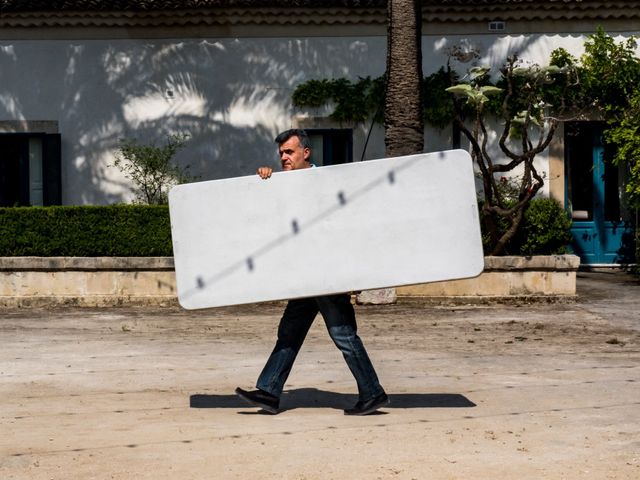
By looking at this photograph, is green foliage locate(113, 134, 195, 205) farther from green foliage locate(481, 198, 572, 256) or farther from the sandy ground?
green foliage locate(481, 198, 572, 256)

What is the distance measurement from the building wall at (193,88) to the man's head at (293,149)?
Answer: 1141cm

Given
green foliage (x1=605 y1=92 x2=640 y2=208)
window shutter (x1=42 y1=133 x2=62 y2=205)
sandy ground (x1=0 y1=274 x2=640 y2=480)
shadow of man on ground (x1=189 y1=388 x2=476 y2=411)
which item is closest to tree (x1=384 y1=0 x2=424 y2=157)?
sandy ground (x1=0 y1=274 x2=640 y2=480)

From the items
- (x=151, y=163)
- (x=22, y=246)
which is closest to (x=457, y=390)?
(x=22, y=246)

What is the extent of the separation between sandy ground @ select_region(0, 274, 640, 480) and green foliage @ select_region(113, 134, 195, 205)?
4782mm

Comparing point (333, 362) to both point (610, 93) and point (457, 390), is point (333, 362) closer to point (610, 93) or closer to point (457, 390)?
point (457, 390)

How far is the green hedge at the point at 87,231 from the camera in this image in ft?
55.9

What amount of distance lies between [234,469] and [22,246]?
10957 mm

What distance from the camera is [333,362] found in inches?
439

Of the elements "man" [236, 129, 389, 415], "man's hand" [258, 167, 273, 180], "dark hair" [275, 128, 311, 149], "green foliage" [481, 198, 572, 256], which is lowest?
"man" [236, 129, 389, 415]

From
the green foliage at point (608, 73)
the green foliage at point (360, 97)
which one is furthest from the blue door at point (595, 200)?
the green foliage at point (360, 97)

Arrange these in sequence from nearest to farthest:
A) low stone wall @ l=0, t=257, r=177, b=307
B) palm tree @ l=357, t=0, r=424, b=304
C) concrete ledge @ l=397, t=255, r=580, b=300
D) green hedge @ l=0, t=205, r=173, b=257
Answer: palm tree @ l=357, t=0, r=424, b=304 < concrete ledge @ l=397, t=255, r=580, b=300 < low stone wall @ l=0, t=257, r=177, b=307 < green hedge @ l=0, t=205, r=173, b=257

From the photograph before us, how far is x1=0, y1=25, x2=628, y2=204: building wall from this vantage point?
1994 cm

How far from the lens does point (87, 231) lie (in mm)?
17078

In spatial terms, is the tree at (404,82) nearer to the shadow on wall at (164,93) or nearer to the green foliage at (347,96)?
the green foliage at (347,96)
